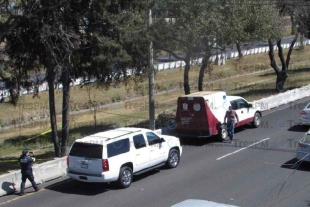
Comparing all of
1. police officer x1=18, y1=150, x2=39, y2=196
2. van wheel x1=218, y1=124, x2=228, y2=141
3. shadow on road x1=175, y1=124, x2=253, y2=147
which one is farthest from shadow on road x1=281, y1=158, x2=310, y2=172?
police officer x1=18, y1=150, x2=39, y2=196

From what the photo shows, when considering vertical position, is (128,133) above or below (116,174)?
above

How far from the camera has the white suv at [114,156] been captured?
1426 cm

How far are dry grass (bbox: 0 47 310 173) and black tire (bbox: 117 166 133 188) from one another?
21.5ft

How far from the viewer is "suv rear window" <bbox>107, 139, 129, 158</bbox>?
14445mm

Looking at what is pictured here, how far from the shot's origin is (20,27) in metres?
17.9

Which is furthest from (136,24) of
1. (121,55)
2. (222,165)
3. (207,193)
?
(207,193)

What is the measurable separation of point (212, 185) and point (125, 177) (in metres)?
2.44

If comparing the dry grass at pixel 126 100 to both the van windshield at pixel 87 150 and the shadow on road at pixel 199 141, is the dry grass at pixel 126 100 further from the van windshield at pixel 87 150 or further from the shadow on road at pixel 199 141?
the van windshield at pixel 87 150

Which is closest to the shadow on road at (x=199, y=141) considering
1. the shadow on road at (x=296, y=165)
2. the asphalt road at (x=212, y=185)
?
the asphalt road at (x=212, y=185)

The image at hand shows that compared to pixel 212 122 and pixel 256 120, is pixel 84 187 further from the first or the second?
pixel 256 120

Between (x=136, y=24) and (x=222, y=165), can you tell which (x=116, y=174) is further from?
(x=136, y=24)

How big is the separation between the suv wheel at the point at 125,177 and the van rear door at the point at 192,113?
19.3ft

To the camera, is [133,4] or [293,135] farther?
[293,135]

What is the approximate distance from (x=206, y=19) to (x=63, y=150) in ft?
28.9
